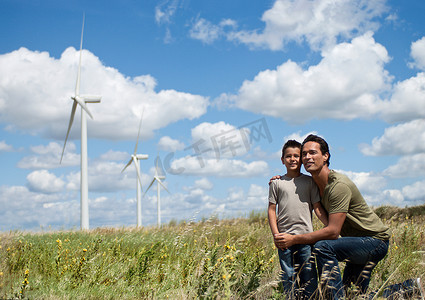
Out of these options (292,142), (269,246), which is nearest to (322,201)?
(292,142)

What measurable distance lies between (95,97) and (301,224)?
73.3 ft

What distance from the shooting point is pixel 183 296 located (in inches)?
197

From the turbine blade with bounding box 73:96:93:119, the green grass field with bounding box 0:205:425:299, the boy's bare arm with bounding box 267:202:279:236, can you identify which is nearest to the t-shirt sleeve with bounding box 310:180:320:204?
the boy's bare arm with bounding box 267:202:279:236

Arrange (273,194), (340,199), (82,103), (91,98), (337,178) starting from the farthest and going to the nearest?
1. (91,98)
2. (82,103)
3. (273,194)
4. (337,178)
5. (340,199)

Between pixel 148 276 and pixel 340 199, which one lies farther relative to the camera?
pixel 148 276

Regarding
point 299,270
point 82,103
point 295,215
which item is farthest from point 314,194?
point 82,103

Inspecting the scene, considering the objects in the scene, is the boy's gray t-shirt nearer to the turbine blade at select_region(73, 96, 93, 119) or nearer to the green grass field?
the green grass field

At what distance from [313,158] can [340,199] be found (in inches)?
23.5

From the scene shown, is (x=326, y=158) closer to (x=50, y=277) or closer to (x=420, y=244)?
(x=50, y=277)

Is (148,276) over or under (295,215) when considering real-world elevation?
under

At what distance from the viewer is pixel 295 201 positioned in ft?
17.0

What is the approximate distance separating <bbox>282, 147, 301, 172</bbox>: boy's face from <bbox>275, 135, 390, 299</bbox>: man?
161 millimetres

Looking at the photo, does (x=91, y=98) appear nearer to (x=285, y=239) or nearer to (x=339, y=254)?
(x=285, y=239)

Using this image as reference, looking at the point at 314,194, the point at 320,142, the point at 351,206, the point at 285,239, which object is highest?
the point at 320,142
